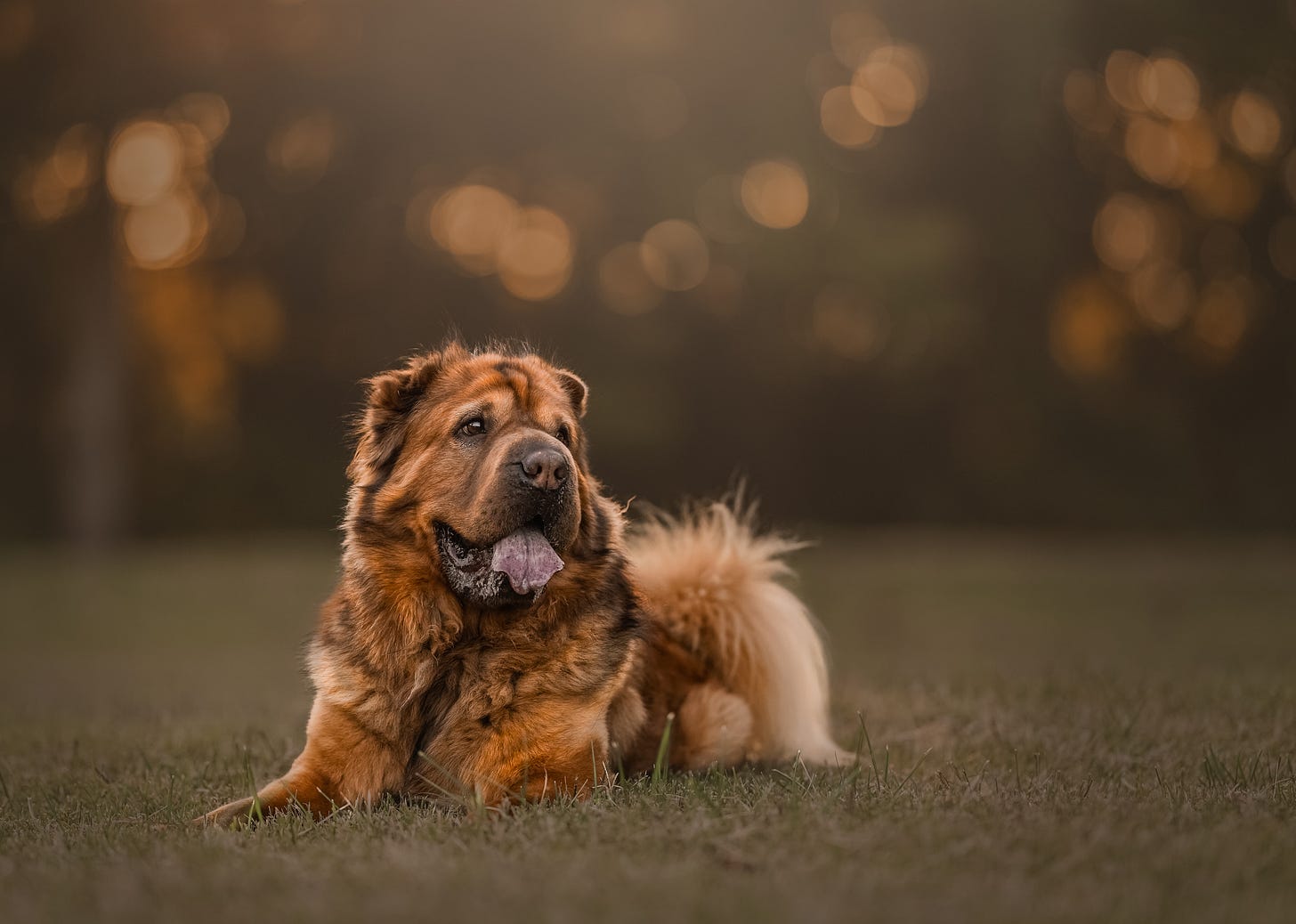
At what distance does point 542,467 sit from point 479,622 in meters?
0.65

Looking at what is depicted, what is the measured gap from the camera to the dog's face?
4.41 metres

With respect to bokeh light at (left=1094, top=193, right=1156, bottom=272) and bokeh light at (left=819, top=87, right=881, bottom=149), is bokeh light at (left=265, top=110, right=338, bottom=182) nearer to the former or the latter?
bokeh light at (left=819, top=87, right=881, bottom=149)

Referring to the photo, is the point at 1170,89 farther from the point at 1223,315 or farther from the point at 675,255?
the point at 675,255

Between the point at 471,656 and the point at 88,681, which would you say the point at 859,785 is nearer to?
the point at 471,656

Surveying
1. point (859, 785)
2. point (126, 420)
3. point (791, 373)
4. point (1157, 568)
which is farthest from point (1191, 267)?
point (859, 785)

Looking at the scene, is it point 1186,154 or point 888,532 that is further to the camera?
point 1186,154

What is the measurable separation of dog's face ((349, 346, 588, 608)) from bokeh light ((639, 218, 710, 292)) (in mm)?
20057

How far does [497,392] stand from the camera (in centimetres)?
482

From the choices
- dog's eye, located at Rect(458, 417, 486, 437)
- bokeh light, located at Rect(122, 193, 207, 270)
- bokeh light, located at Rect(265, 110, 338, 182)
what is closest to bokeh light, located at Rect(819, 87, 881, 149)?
bokeh light, located at Rect(265, 110, 338, 182)

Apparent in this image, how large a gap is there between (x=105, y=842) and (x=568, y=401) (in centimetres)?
237

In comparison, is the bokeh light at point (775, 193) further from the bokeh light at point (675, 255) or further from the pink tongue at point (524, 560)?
the pink tongue at point (524, 560)

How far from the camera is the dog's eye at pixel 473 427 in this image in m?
4.73

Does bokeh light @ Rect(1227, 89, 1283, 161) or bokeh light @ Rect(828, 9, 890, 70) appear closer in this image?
bokeh light @ Rect(828, 9, 890, 70)

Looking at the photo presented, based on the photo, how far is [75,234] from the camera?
22.1 metres
